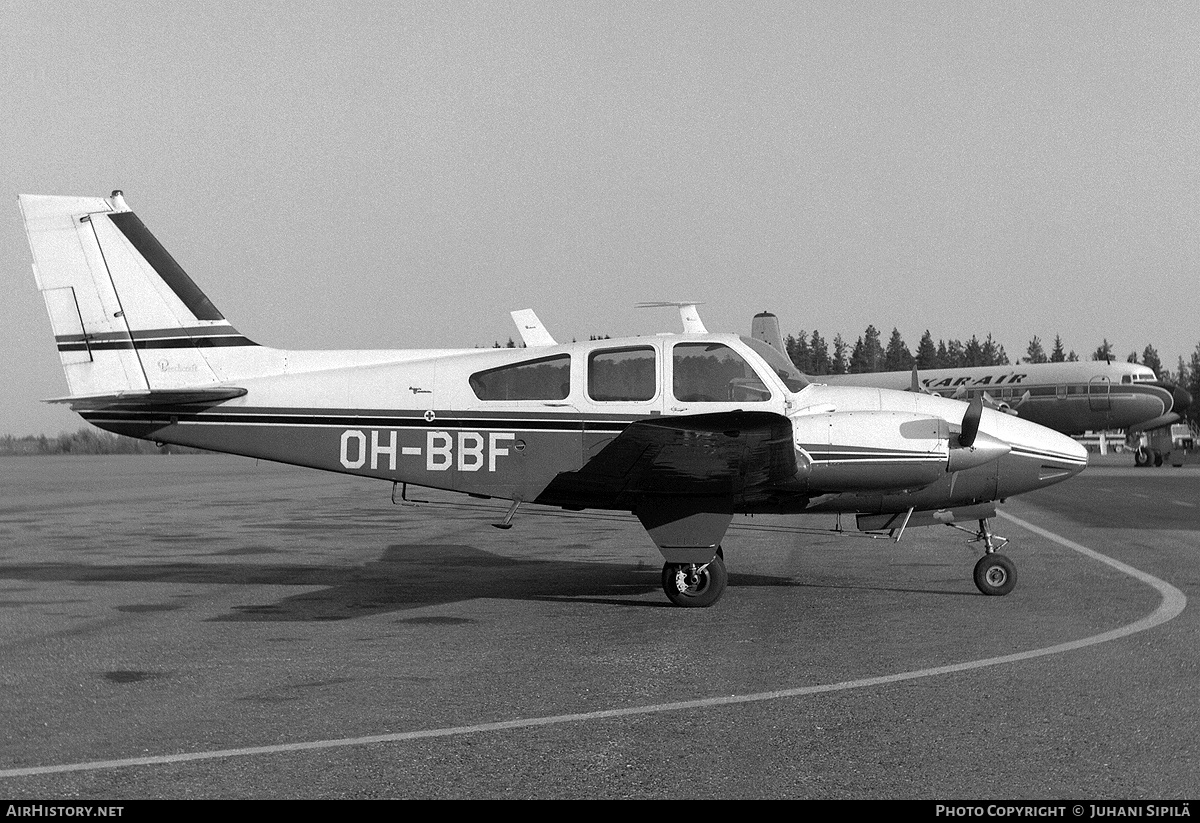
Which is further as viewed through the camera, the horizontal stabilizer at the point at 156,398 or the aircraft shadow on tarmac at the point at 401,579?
the horizontal stabilizer at the point at 156,398

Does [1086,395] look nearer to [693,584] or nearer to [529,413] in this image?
[693,584]

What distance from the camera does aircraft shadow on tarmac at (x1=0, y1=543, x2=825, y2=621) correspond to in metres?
10.5

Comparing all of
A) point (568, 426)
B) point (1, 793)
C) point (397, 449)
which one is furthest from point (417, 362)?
point (1, 793)

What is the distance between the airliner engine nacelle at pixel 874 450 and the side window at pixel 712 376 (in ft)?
1.76

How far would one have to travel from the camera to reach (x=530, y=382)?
35.0 feet

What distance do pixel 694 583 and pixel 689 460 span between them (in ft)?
4.38

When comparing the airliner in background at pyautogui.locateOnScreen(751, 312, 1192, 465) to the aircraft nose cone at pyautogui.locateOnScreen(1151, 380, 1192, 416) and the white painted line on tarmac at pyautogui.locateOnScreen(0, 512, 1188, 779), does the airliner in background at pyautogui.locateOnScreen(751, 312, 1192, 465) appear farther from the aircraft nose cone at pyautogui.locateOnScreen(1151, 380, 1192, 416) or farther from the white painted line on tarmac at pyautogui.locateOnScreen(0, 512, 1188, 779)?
the white painted line on tarmac at pyautogui.locateOnScreen(0, 512, 1188, 779)

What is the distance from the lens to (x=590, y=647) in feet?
27.1

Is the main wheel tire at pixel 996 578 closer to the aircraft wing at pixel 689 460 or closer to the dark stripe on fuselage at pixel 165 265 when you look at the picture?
the aircraft wing at pixel 689 460

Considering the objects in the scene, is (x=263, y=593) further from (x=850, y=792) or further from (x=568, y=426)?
(x=850, y=792)

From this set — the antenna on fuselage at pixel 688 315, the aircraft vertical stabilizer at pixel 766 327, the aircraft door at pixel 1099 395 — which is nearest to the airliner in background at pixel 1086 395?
the aircraft door at pixel 1099 395

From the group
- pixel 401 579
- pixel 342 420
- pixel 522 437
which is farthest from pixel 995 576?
pixel 342 420

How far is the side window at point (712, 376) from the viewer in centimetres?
1037
